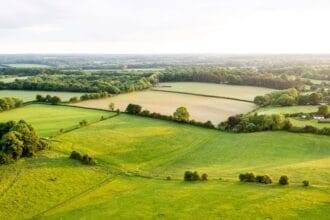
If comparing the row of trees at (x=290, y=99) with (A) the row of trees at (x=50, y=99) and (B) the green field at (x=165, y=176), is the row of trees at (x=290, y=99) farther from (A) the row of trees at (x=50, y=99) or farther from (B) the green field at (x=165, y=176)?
(A) the row of trees at (x=50, y=99)

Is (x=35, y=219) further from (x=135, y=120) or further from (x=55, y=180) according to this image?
(x=135, y=120)

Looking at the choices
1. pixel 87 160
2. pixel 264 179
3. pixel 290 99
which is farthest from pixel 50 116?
pixel 290 99

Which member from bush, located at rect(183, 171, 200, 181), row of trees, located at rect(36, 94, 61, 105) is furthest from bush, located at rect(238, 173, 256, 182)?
row of trees, located at rect(36, 94, 61, 105)

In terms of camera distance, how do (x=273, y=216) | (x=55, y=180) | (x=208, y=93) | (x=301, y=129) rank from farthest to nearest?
(x=208, y=93) → (x=301, y=129) → (x=55, y=180) → (x=273, y=216)

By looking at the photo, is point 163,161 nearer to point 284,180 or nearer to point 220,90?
point 284,180

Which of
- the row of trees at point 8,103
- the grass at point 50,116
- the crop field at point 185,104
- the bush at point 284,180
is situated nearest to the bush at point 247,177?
the bush at point 284,180

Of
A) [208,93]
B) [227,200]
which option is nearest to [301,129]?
[227,200]
